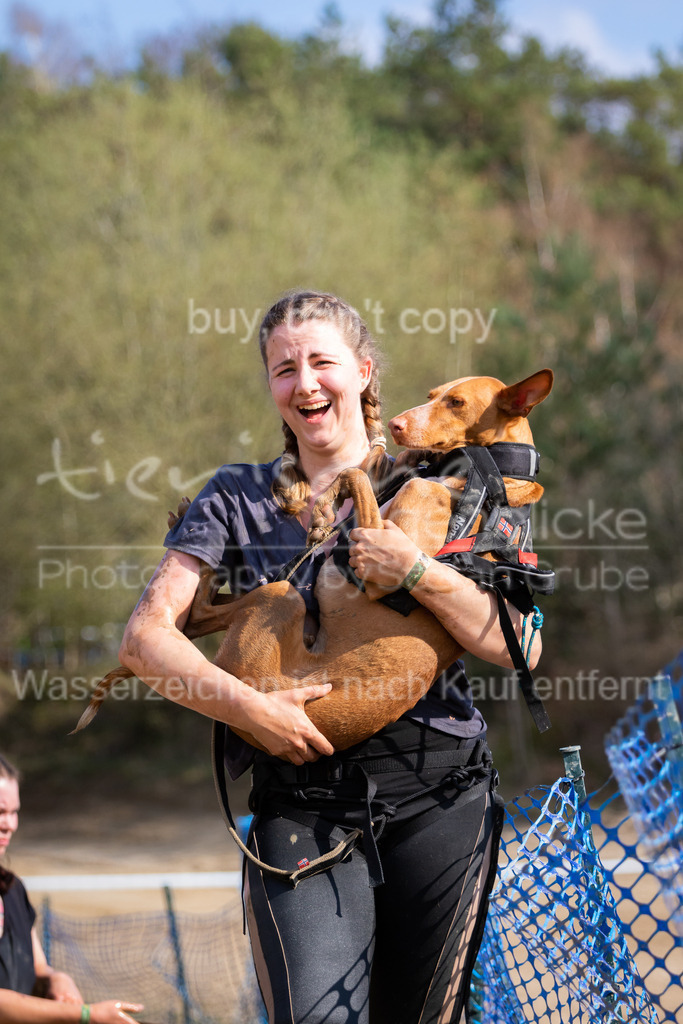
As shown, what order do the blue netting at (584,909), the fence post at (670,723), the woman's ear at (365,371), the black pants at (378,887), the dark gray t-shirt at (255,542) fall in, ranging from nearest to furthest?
the black pants at (378,887)
the dark gray t-shirt at (255,542)
the woman's ear at (365,371)
the blue netting at (584,909)
the fence post at (670,723)

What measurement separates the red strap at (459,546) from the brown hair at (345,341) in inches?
12.0

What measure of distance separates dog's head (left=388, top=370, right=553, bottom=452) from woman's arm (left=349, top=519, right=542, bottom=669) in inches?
18.1

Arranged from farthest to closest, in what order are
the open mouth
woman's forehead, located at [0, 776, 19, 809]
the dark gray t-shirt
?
woman's forehead, located at [0, 776, 19, 809]
the open mouth
the dark gray t-shirt


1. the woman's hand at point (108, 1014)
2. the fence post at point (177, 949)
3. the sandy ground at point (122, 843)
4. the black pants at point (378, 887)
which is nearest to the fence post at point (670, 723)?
the black pants at point (378, 887)

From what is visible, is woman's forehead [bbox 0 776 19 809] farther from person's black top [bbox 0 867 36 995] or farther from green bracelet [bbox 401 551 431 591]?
green bracelet [bbox 401 551 431 591]

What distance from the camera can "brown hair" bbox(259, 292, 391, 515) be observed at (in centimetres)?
203

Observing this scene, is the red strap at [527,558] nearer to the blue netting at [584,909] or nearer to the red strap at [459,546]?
→ the red strap at [459,546]

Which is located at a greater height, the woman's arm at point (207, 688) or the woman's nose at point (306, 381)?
the woman's nose at point (306, 381)

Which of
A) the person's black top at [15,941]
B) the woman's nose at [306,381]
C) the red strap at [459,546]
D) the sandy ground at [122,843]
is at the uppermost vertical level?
the woman's nose at [306,381]

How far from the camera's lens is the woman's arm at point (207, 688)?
1691 millimetres

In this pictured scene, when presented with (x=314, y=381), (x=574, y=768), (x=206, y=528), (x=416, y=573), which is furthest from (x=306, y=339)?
(x=574, y=768)

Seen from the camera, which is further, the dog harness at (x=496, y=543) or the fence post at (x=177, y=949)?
the fence post at (x=177, y=949)

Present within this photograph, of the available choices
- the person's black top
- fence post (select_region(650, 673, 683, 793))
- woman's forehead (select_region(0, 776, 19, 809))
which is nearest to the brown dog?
fence post (select_region(650, 673, 683, 793))

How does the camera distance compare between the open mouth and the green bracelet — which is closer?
the green bracelet
